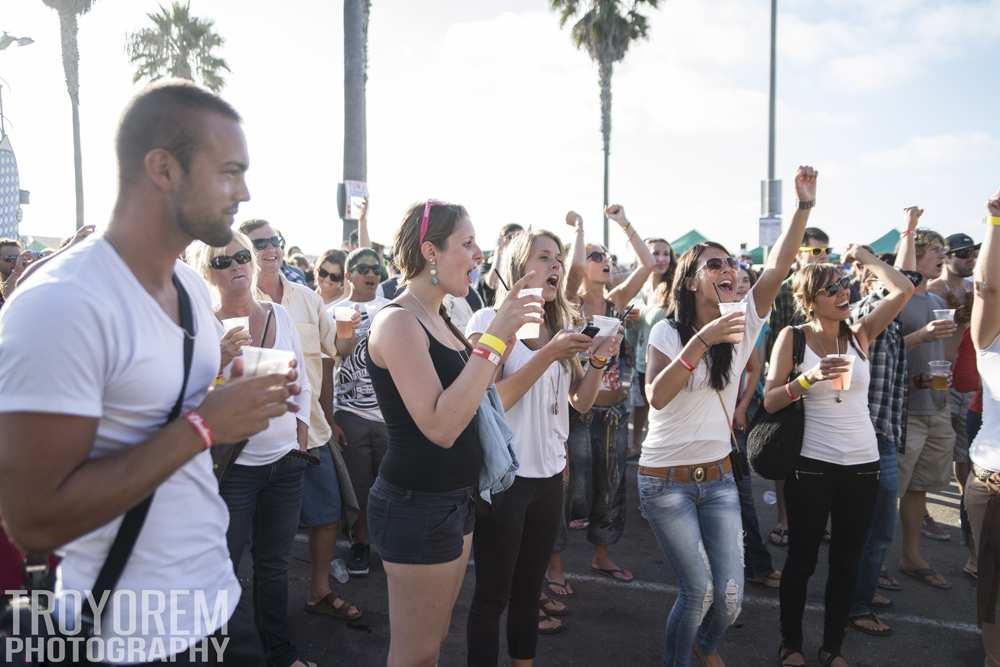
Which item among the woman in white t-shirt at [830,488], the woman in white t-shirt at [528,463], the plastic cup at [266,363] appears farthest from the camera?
the woman in white t-shirt at [830,488]

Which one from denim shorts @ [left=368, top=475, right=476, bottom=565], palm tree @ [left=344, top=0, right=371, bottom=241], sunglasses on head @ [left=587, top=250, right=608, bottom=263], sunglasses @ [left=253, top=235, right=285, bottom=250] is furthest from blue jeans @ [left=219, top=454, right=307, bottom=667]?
palm tree @ [left=344, top=0, right=371, bottom=241]

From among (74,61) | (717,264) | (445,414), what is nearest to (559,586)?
(717,264)

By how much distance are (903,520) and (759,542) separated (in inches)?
47.6

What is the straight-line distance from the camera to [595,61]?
25.8m

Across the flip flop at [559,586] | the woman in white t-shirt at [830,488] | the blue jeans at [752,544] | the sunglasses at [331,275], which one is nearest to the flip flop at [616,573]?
the flip flop at [559,586]

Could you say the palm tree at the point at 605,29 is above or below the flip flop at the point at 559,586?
above

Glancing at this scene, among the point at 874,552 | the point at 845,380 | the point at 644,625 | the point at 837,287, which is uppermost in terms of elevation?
the point at 837,287

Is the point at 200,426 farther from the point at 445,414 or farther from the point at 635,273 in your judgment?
the point at 635,273

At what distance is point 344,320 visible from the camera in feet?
14.8

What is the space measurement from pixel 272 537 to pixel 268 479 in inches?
12.2

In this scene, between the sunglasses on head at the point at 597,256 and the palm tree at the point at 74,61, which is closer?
the sunglasses on head at the point at 597,256

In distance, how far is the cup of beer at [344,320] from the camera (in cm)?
448

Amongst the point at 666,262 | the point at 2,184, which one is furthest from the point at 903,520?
the point at 2,184

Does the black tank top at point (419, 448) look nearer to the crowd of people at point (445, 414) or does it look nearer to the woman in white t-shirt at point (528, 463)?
the crowd of people at point (445, 414)
